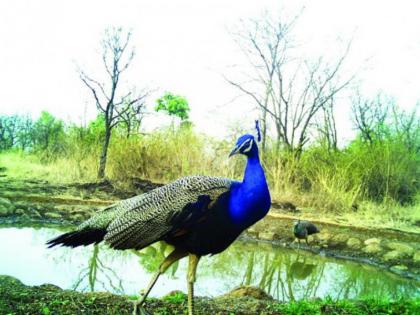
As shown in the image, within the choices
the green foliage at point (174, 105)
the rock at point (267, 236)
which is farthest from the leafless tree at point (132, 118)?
the green foliage at point (174, 105)

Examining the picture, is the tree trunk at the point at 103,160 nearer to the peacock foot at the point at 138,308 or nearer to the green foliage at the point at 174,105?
the peacock foot at the point at 138,308

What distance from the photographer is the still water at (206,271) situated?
14.8 feet

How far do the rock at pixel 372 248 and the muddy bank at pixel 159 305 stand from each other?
3.13 metres

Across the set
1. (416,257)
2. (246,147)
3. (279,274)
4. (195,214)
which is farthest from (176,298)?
(416,257)

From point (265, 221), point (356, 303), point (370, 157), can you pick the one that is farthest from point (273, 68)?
point (356, 303)

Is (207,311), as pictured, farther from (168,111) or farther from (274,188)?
(168,111)

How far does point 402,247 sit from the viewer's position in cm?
650

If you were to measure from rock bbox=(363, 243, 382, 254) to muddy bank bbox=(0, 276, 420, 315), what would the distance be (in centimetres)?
313

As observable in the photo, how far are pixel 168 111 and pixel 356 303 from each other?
90.4 ft

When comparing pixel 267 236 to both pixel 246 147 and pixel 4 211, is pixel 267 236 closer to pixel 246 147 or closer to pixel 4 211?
pixel 4 211

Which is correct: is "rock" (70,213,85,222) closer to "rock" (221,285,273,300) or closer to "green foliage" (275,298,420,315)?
"rock" (221,285,273,300)

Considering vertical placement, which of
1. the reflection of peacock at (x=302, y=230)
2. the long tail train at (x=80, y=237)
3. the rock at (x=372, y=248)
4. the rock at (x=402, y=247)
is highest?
the long tail train at (x=80, y=237)

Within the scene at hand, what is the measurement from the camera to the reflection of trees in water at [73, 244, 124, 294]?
14.1 feet

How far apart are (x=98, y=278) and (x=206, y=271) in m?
1.28
